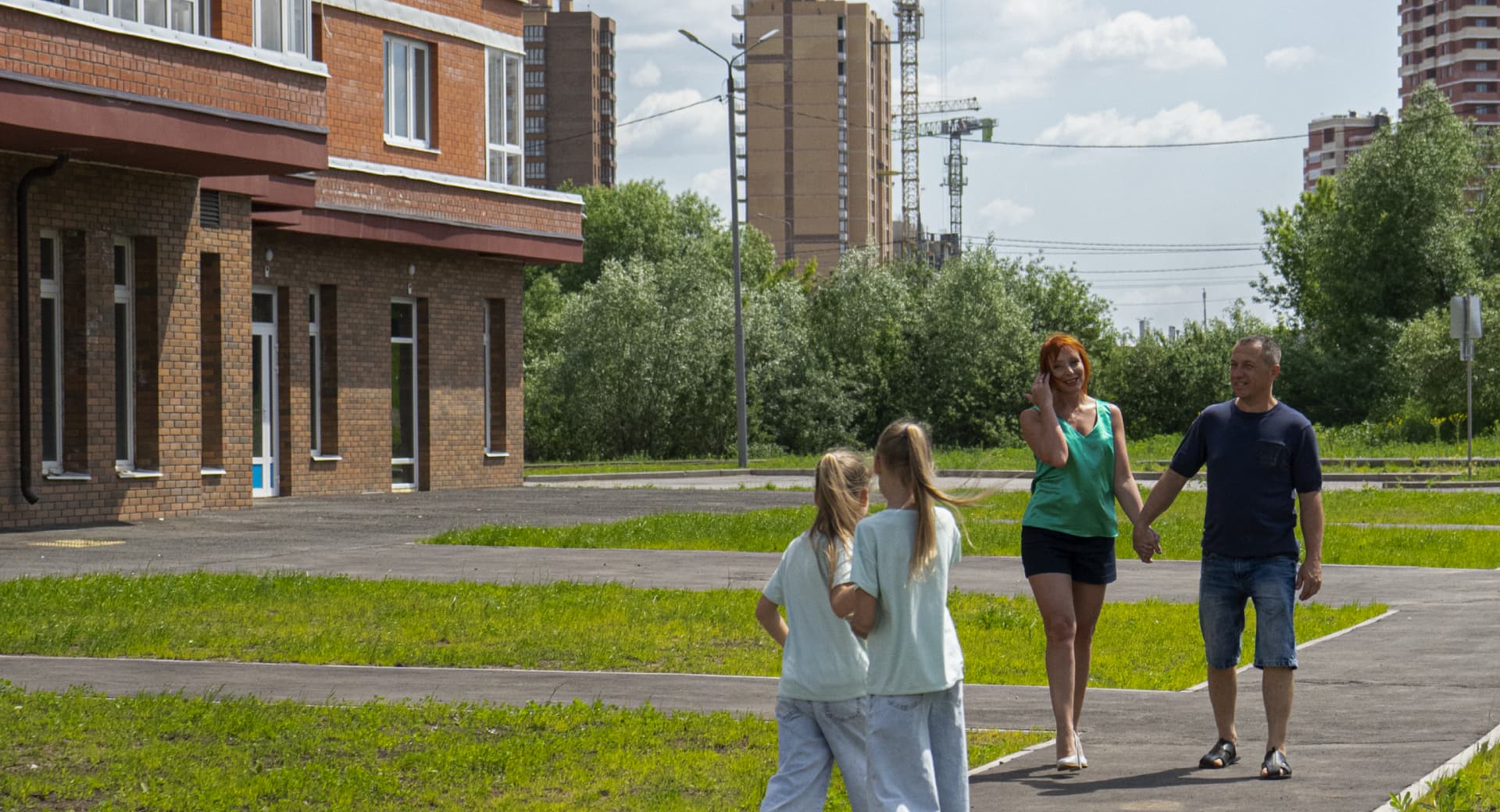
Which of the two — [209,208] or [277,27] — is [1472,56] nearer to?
[277,27]

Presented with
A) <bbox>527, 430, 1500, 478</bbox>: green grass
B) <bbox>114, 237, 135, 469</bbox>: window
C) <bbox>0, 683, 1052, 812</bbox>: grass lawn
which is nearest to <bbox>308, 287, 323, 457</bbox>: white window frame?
<bbox>114, 237, 135, 469</bbox>: window

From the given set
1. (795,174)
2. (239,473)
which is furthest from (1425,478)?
(795,174)

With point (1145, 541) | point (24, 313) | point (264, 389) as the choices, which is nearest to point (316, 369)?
point (264, 389)

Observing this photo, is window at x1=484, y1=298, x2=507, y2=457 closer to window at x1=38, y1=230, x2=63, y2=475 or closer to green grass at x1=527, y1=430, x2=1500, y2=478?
green grass at x1=527, y1=430, x2=1500, y2=478

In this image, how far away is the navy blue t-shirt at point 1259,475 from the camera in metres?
7.62

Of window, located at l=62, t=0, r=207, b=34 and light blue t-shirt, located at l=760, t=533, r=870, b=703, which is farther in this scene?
window, located at l=62, t=0, r=207, b=34

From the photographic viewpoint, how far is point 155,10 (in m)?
23.3

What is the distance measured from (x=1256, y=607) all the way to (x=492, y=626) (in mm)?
6012

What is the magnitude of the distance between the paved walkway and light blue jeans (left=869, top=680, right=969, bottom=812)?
1.13m

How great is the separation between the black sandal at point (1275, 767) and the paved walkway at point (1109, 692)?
0.06 metres

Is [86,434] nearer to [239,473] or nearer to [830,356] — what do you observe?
[239,473]

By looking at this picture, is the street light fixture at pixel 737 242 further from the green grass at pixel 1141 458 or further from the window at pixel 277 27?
the window at pixel 277 27

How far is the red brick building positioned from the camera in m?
21.3

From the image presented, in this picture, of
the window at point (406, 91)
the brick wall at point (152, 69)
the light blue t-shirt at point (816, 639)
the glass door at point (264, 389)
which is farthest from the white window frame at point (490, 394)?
the light blue t-shirt at point (816, 639)
